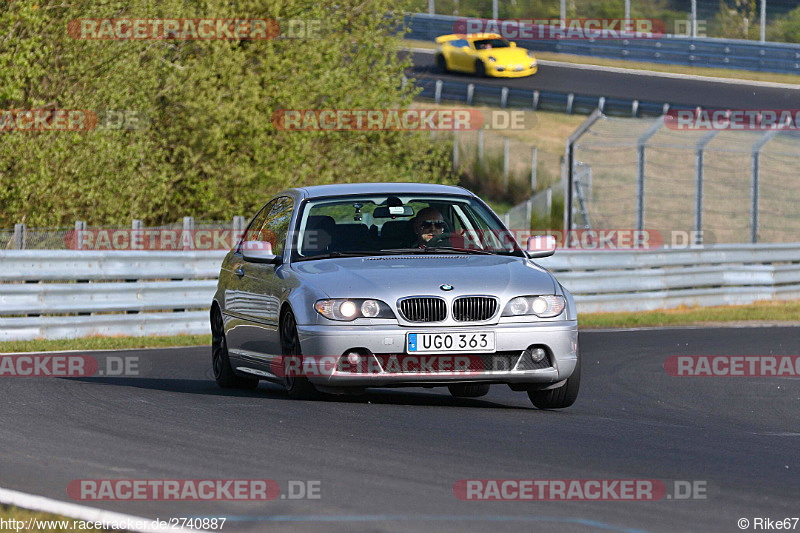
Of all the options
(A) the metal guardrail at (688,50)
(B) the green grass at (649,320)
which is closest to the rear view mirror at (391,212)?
(B) the green grass at (649,320)

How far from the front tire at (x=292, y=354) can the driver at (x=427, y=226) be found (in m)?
1.18

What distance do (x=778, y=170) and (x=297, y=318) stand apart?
827 inches

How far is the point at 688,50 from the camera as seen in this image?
1870 inches

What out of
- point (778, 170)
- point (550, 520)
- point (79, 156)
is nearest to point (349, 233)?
point (550, 520)

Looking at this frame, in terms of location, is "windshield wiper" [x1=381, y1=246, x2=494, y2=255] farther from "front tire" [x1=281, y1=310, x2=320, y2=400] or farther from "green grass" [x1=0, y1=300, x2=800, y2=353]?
"green grass" [x1=0, y1=300, x2=800, y2=353]

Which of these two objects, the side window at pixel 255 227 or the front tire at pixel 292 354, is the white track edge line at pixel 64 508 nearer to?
the front tire at pixel 292 354

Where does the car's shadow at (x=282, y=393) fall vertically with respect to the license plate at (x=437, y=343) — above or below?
below

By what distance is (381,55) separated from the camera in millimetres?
31812

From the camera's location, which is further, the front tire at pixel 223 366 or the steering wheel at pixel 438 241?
the front tire at pixel 223 366

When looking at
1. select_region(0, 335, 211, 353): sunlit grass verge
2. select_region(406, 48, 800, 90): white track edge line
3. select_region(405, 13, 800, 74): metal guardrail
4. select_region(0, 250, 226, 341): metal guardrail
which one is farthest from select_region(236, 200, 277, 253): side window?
select_region(406, 48, 800, 90): white track edge line

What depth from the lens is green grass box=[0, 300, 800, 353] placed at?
16.3 m

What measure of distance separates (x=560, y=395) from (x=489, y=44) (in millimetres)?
38922

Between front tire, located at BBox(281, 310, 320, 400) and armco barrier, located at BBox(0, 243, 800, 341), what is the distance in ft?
24.3

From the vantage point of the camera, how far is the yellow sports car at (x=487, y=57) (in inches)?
1871
